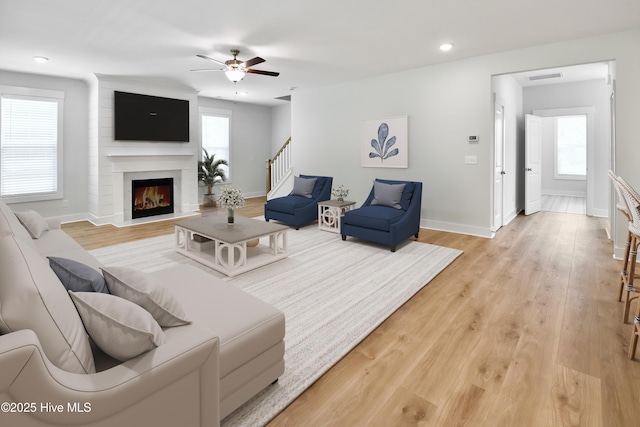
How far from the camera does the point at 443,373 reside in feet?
6.54

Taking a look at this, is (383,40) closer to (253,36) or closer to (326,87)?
(253,36)

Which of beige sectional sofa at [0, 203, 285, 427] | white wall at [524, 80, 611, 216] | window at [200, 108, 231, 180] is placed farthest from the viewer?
window at [200, 108, 231, 180]

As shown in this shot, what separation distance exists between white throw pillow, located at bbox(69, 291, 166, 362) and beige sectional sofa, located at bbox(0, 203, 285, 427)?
30 mm

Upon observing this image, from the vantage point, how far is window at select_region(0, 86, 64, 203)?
5625 millimetres

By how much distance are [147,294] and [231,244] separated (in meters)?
2.07

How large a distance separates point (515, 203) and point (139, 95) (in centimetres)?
760

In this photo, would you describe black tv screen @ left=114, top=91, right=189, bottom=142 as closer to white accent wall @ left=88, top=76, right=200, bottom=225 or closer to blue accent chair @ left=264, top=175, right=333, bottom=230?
white accent wall @ left=88, top=76, right=200, bottom=225

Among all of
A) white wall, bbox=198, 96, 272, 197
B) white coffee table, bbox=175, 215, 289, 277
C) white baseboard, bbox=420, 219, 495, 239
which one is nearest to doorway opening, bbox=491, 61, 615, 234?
white baseboard, bbox=420, 219, 495, 239

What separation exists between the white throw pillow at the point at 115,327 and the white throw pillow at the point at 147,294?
17 centimetres

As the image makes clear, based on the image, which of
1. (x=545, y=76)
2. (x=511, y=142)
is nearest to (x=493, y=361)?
(x=511, y=142)

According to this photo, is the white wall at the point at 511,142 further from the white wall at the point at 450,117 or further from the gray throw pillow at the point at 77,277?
the gray throw pillow at the point at 77,277

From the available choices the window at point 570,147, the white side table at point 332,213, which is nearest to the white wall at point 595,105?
the window at point 570,147

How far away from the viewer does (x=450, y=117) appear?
5.38 metres

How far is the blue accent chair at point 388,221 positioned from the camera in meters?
4.38
